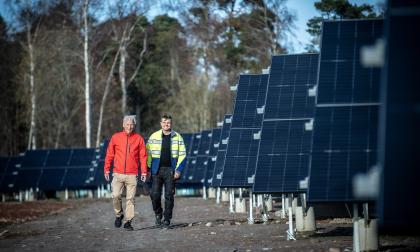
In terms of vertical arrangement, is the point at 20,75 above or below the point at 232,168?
above

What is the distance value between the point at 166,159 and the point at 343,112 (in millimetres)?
6785

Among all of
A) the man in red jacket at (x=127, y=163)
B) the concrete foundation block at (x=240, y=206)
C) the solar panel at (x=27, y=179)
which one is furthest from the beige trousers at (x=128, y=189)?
the solar panel at (x=27, y=179)

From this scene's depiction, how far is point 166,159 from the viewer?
2047 cm

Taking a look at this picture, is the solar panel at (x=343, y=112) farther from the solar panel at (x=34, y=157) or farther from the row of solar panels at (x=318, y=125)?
the solar panel at (x=34, y=157)

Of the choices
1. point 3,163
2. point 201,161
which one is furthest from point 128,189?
point 3,163

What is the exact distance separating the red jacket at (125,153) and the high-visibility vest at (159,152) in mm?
382

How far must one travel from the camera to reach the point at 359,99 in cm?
1447

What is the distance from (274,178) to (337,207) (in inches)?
194

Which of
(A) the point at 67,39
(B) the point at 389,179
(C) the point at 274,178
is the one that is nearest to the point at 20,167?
(A) the point at 67,39

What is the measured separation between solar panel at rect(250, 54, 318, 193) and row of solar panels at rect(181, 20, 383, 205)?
15 millimetres

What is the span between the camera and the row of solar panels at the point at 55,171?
1847 inches

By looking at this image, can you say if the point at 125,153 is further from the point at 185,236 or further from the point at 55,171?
the point at 55,171

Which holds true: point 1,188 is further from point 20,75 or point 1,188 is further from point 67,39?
point 20,75

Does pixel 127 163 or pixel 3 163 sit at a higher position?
pixel 3 163
